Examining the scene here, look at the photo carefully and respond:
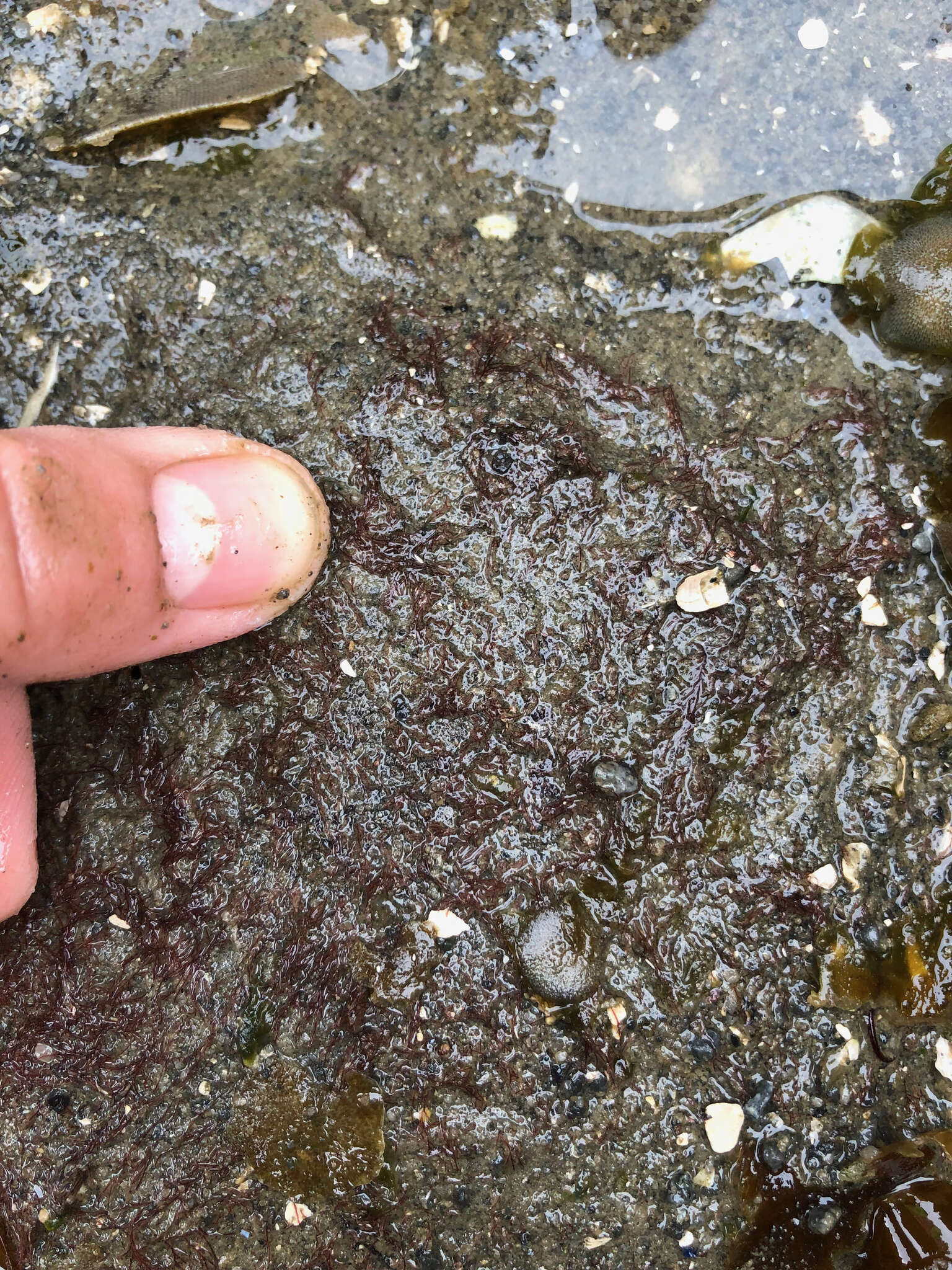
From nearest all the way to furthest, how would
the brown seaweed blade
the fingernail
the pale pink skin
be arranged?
the pale pink skin
the fingernail
the brown seaweed blade

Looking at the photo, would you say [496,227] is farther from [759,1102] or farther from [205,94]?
[759,1102]

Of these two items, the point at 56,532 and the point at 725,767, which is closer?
the point at 56,532

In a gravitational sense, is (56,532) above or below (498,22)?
below

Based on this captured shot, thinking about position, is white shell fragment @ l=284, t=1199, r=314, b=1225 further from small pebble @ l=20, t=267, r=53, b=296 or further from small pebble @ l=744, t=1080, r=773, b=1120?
small pebble @ l=20, t=267, r=53, b=296

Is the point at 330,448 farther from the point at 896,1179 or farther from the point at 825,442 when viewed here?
the point at 896,1179

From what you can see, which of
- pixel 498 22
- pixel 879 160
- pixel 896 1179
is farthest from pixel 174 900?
pixel 879 160

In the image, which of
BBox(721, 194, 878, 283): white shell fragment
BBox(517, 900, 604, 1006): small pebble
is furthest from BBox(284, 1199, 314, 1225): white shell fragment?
BBox(721, 194, 878, 283): white shell fragment
